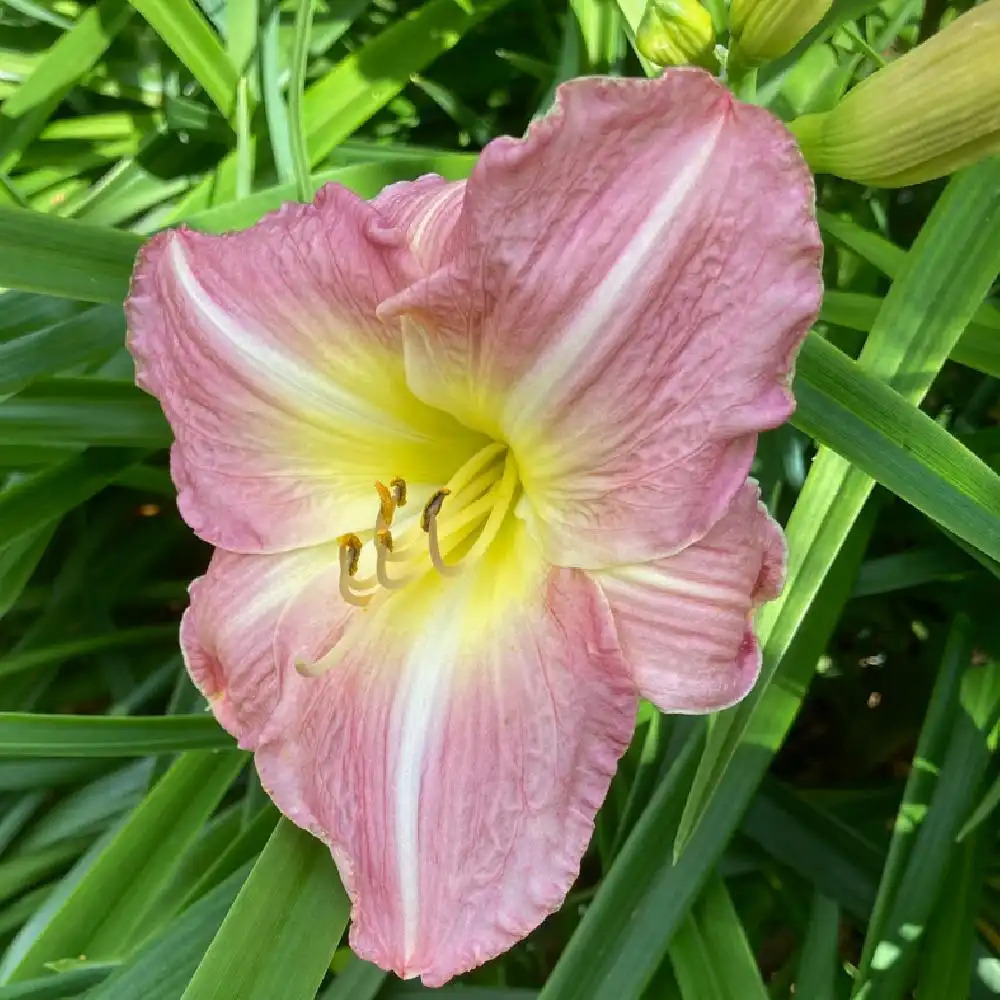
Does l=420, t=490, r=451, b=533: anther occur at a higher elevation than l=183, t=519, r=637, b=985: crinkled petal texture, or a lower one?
higher

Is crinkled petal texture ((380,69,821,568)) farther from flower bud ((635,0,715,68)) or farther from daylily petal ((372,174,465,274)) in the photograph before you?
flower bud ((635,0,715,68))

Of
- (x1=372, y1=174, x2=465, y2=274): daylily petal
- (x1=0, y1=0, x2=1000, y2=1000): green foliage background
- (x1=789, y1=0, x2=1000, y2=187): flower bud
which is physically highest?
(x1=789, y1=0, x2=1000, y2=187): flower bud

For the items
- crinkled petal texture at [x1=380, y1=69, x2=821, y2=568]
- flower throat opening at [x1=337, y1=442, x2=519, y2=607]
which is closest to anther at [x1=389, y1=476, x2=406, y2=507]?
flower throat opening at [x1=337, y1=442, x2=519, y2=607]

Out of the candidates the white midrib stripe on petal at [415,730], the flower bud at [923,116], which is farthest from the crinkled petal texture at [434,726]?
the flower bud at [923,116]

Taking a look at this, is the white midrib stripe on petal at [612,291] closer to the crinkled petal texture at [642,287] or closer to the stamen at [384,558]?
the crinkled petal texture at [642,287]

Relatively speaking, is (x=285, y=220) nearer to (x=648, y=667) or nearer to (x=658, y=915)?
(x=648, y=667)

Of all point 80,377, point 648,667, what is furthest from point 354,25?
point 648,667

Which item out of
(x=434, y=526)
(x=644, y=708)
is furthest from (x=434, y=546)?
(x=644, y=708)

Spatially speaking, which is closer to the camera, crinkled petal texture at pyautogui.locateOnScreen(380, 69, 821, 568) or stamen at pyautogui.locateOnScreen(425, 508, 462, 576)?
crinkled petal texture at pyautogui.locateOnScreen(380, 69, 821, 568)
